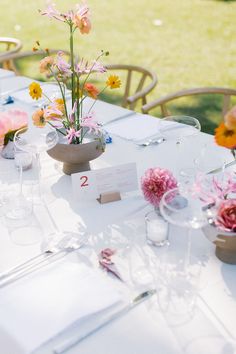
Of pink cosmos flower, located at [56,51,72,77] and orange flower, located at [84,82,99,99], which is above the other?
pink cosmos flower, located at [56,51,72,77]

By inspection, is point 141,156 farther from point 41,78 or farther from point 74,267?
point 41,78

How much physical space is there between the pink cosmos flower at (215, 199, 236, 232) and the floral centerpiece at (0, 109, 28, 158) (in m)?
0.95

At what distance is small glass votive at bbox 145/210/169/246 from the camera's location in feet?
4.95

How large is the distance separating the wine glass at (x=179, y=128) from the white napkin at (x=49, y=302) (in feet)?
2.68

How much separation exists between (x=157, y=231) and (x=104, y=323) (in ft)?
1.24

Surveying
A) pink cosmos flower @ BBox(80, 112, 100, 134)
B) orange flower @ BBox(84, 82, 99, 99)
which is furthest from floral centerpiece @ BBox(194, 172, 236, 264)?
orange flower @ BBox(84, 82, 99, 99)

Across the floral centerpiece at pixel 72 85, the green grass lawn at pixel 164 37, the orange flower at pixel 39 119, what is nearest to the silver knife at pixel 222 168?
the floral centerpiece at pixel 72 85

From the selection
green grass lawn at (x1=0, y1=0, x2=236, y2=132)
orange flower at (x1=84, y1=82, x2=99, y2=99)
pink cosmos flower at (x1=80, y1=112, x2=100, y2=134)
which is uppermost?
orange flower at (x1=84, y1=82, x2=99, y2=99)

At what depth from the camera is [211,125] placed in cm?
430

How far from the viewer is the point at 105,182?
1.73 meters

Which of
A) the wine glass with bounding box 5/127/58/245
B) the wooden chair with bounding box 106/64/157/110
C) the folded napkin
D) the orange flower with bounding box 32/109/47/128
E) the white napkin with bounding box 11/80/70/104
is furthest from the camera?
the wooden chair with bounding box 106/64/157/110

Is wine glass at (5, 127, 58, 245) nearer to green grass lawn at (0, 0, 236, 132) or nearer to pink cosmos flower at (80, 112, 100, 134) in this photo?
pink cosmos flower at (80, 112, 100, 134)

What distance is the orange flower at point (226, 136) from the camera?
1277mm

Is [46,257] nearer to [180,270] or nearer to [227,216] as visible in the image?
[180,270]
